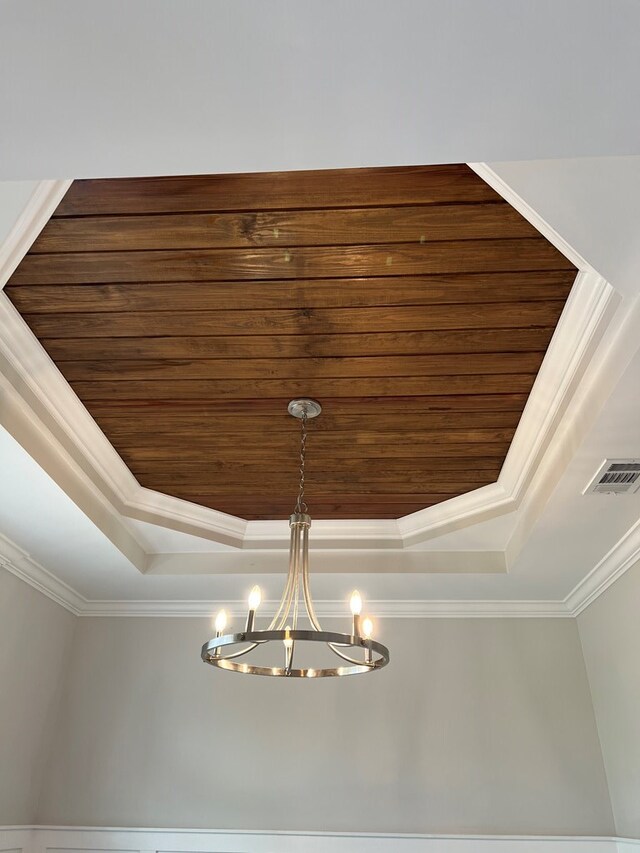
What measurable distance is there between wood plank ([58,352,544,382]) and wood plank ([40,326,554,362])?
3 cm

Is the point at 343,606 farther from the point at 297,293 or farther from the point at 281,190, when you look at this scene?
the point at 281,190

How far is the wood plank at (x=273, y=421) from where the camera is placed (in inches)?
96.8

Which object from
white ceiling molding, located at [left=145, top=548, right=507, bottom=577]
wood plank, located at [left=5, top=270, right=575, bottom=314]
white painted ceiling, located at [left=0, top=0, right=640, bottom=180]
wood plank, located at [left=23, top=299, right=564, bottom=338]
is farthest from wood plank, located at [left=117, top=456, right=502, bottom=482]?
white painted ceiling, located at [left=0, top=0, right=640, bottom=180]

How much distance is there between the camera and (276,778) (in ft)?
10.8

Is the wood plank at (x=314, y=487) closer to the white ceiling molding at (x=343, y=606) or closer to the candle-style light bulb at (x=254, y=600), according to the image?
the white ceiling molding at (x=343, y=606)

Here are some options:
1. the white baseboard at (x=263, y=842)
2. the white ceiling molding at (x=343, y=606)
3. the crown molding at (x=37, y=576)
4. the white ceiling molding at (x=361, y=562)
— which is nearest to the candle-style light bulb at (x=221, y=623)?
the white ceiling molding at (x=361, y=562)

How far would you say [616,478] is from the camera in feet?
7.33

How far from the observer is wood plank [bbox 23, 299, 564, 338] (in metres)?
1.98

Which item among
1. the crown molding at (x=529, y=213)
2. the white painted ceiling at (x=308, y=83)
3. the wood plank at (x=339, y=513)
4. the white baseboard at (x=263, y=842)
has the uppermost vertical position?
the wood plank at (x=339, y=513)

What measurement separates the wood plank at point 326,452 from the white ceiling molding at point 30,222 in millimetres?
993

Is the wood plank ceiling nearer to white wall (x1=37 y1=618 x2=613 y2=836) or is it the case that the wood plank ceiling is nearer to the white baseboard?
white wall (x1=37 y1=618 x2=613 y2=836)

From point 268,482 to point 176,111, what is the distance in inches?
79.2

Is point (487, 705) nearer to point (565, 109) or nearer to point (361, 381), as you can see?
point (361, 381)

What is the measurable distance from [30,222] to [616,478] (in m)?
1.94
